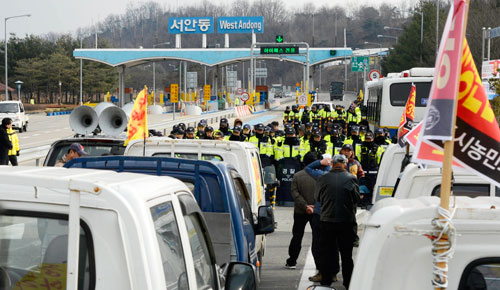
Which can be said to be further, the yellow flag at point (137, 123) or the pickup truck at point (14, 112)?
the pickup truck at point (14, 112)

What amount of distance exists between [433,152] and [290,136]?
15104mm

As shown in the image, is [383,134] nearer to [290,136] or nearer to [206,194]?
[290,136]

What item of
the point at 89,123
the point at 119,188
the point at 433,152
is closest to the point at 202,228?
the point at 119,188

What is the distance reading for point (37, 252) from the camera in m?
3.37

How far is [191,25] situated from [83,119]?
74.8 metres

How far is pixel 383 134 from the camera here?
58.3 ft

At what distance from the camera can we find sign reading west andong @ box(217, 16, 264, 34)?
291 ft

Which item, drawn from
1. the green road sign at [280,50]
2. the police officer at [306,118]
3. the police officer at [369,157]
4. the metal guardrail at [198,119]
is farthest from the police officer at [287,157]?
the green road sign at [280,50]

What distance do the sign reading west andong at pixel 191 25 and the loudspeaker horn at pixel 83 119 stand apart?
7305 cm

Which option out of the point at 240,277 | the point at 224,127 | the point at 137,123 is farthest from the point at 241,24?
the point at 240,277

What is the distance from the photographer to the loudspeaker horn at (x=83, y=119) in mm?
13887

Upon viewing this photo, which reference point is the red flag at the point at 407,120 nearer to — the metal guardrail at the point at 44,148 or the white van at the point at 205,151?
the white van at the point at 205,151

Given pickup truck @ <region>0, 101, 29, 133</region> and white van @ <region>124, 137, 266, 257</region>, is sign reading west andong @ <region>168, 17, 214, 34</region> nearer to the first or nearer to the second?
pickup truck @ <region>0, 101, 29, 133</region>

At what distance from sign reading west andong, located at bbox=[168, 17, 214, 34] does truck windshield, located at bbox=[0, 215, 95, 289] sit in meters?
83.9
